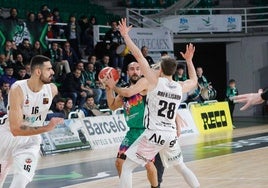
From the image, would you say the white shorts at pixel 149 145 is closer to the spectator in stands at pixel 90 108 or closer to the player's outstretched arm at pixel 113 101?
the player's outstretched arm at pixel 113 101

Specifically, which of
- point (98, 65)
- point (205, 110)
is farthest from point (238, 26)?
point (98, 65)

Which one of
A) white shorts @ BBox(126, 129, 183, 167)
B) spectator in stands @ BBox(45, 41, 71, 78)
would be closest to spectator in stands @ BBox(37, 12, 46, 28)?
spectator in stands @ BBox(45, 41, 71, 78)

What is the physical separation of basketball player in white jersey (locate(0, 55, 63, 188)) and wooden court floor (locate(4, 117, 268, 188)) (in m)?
3.23

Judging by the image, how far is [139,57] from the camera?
776 centimetres

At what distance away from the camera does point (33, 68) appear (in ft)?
23.7

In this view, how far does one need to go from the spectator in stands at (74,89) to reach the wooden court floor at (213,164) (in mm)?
2484

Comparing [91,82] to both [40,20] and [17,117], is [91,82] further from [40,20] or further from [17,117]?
[17,117]

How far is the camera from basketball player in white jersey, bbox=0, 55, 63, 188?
6934mm

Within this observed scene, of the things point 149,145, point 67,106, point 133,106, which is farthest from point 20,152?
point 67,106

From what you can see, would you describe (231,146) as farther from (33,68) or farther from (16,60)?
(33,68)

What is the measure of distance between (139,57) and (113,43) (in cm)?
1411

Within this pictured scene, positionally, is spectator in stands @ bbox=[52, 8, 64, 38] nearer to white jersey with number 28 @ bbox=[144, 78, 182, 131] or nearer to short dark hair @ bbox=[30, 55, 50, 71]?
white jersey with number 28 @ bbox=[144, 78, 182, 131]

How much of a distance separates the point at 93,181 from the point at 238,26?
18.1m

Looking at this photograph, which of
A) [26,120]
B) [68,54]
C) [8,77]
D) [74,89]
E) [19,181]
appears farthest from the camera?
[68,54]
